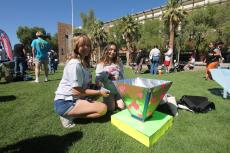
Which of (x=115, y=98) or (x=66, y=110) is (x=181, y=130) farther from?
(x=66, y=110)

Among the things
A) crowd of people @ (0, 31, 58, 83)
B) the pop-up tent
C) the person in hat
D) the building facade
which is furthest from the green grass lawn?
the building facade

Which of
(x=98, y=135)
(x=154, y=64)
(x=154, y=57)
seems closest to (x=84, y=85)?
(x=98, y=135)

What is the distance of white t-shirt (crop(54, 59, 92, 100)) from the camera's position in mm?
2477

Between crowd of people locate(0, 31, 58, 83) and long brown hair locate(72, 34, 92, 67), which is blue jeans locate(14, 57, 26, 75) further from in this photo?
long brown hair locate(72, 34, 92, 67)

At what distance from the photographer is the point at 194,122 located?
2.91 meters

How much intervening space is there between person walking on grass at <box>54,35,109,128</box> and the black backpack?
1.86 metres

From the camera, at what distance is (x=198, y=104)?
3.41 metres

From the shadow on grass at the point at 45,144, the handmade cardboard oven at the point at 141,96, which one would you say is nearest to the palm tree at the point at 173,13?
the handmade cardboard oven at the point at 141,96

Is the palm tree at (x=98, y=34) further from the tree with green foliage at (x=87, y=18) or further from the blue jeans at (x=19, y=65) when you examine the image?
the blue jeans at (x=19, y=65)

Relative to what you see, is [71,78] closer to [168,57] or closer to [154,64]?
[154,64]

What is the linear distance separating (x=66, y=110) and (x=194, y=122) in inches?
84.7

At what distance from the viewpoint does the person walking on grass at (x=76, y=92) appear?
252 centimetres

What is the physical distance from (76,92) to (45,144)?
2.65 ft

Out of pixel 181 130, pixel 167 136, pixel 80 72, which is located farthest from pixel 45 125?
pixel 181 130
